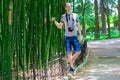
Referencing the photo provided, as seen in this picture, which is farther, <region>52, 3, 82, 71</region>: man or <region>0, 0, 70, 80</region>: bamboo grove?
<region>52, 3, 82, 71</region>: man

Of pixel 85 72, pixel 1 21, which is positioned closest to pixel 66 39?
pixel 85 72

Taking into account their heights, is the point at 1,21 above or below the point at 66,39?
above

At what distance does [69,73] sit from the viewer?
777 centimetres

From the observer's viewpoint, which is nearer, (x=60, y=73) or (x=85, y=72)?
(x=60, y=73)

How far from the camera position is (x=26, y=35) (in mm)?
6445

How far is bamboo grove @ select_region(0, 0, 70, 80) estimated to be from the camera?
494cm

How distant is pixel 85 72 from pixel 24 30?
116 inches

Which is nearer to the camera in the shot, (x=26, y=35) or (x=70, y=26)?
(x=26, y=35)

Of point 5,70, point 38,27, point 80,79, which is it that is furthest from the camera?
point 80,79

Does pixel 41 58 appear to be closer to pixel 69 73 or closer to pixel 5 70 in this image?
pixel 69 73

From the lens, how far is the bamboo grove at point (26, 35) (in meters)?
4.94

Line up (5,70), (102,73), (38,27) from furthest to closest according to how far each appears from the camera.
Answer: (102,73) → (38,27) → (5,70)

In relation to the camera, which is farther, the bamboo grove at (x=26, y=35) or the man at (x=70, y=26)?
the man at (x=70, y=26)

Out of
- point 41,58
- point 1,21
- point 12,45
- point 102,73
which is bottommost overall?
point 102,73
